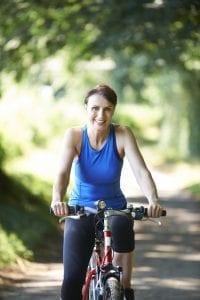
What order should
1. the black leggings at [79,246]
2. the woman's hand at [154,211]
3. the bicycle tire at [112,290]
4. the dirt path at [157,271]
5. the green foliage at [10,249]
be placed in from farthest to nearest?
the green foliage at [10,249]
the dirt path at [157,271]
the black leggings at [79,246]
the woman's hand at [154,211]
the bicycle tire at [112,290]

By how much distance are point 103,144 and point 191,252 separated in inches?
228

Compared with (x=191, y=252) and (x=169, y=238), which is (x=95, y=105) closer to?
(x=191, y=252)

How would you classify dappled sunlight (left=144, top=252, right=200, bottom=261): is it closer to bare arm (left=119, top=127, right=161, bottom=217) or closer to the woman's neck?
bare arm (left=119, top=127, right=161, bottom=217)

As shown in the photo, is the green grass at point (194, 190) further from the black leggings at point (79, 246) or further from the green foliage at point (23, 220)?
the black leggings at point (79, 246)

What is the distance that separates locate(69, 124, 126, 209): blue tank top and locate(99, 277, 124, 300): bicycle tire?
636 mm

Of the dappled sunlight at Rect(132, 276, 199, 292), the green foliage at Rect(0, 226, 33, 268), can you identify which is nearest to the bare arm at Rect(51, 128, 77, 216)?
the dappled sunlight at Rect(132, 276, 199, 292)

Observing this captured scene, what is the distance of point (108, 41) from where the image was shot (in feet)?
44.6

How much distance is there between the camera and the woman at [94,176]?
4.67 metres

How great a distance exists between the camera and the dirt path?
7.37 meters

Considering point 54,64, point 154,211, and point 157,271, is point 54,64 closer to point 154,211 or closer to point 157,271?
point 157,271

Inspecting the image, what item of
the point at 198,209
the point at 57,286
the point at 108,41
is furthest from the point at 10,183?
the point at 57,286

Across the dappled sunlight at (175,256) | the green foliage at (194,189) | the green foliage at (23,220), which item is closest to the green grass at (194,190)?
the green foliage at (194,189)

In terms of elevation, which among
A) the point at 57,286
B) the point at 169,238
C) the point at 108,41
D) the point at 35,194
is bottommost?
the point at 57,286

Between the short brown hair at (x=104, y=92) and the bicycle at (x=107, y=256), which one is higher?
the short brown hair at (x=104, y=92)
